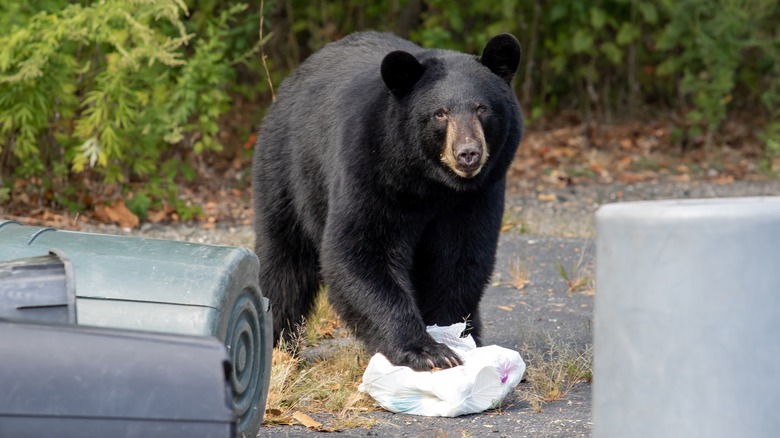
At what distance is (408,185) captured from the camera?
4.59 metres

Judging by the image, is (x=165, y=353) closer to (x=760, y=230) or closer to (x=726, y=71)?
(x=760, y=230)

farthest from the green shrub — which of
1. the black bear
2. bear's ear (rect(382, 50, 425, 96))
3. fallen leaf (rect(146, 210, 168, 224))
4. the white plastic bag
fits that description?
the white plastic bag

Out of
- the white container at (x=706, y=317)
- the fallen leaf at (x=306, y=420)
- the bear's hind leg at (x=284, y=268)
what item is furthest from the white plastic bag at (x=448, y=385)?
the white container at (x=706, y=317)

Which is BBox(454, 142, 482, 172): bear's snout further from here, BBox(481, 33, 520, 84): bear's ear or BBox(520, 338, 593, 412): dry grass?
BBox(520, 338, 593, 412): dry grass

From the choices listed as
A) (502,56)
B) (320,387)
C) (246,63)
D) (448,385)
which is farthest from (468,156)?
(246,63)

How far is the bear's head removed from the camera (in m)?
4.50

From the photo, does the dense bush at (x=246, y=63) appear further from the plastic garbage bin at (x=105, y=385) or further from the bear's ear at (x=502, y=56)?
the plastic garbage bin at (x=105, y=385)

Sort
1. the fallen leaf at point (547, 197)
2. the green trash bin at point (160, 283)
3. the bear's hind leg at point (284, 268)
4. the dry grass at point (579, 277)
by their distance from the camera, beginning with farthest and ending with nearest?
1. the fallen leaf at point (547, 197)
2. the dry grass at point (579, 277)
3. the bear's hind leg at point (284, 268)
4. the green trash bin at point (160, 283)

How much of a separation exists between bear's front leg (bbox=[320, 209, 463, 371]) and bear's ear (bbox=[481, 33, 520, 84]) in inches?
31.3

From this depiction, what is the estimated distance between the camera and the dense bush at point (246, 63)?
752 cm

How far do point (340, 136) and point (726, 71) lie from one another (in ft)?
23.6

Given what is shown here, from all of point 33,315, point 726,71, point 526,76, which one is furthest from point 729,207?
point 526,76

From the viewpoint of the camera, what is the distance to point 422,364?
14.1 ft

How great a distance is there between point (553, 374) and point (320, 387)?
37.6 inches
